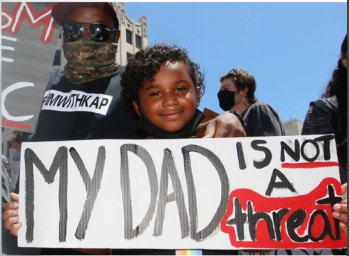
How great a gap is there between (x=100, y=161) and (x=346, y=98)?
94cm

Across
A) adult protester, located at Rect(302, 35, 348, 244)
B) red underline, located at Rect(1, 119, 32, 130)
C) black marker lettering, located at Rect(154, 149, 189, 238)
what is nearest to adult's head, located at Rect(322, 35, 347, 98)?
adult protester, located at Rect(302, 35, 348, 244)

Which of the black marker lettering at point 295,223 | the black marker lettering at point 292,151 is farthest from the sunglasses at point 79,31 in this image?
the black marker lettering at point 295,223

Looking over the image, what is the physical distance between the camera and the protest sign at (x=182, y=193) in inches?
59.7

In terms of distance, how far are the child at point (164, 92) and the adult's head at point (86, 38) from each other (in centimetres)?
23

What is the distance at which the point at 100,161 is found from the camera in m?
1.57

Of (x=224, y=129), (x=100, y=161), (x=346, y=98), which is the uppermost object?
(x=346, y=98)

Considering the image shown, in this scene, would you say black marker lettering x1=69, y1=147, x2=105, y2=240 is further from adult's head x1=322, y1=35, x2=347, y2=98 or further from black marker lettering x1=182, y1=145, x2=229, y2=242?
adult's head x1=322, y1=35, x2=347, y2=98

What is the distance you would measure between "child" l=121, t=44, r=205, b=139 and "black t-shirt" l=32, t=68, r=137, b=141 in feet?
0.20

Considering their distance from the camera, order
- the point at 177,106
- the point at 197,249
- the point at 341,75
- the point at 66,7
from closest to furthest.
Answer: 1. the point at 197,249
2. the point at 177,106
3. the point at 341,75
4. the point at 66,7

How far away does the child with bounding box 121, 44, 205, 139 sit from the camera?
165 cm

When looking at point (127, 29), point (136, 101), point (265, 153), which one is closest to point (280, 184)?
point (265, 153)

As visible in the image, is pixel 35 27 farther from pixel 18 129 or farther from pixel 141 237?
pixel 141 237

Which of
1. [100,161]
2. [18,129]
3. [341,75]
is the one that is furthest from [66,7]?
[341,75]

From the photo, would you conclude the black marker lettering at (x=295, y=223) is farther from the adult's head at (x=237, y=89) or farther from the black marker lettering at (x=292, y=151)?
the adult's head at (x=237, y=89)
